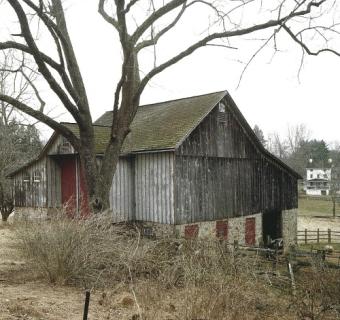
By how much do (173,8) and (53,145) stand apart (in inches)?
366

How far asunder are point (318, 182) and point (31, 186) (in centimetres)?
6793

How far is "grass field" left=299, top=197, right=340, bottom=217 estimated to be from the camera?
4926 centimetres

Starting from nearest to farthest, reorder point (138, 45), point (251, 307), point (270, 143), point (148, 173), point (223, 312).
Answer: point (223, 312) < point (251, 307) < point (138, 45) < point (148, 173) < point (270, 143)

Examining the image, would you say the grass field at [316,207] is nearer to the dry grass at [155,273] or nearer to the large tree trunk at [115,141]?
the large tree trunk at [115,141]

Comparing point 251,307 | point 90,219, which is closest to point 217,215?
point 90,219

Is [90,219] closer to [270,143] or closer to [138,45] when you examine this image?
[138,45]

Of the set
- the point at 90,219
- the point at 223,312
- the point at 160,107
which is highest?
the point at 160,107

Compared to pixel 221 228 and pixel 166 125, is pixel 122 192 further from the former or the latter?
pixel 221 228

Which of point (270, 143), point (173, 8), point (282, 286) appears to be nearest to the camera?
point (282, 286)

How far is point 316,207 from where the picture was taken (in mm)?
54438

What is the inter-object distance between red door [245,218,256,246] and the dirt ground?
45.2 ft

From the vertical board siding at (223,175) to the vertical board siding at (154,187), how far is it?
0.34 m

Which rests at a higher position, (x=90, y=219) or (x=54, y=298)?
(x=90, y=219)

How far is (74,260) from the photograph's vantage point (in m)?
8.62
